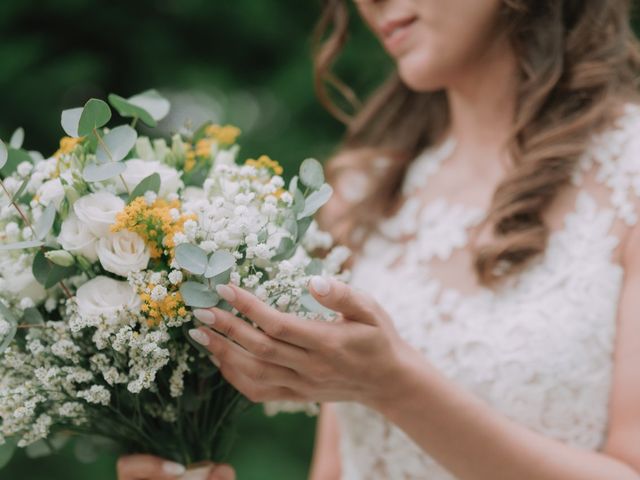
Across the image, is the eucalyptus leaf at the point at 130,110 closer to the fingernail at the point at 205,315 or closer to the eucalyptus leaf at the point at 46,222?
the eucalyptus leaf at the point at 46,222

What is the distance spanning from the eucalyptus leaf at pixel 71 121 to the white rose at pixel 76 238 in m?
0.13

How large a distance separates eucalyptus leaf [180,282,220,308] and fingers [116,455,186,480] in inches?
17.1

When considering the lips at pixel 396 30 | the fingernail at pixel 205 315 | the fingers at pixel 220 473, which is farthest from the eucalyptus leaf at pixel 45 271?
the lips at pixel 396 30

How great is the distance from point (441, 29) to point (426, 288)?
0.63 metres

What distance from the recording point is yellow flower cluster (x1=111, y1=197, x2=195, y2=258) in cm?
121

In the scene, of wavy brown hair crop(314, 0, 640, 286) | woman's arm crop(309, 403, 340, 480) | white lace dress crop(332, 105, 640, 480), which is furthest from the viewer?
woman's arm crop(309, 403, 340, 480)

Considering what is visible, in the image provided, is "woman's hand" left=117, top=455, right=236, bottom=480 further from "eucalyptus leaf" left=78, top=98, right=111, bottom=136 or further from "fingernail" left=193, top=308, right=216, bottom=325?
"eucalyptus leaf" left=78, top=98, right=111, bottom=136

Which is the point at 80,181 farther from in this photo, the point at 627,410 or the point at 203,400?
the point at 627,410

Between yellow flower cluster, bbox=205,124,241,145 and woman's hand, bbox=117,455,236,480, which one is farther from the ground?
yellow flower cluster, bbox=205,124,241,145

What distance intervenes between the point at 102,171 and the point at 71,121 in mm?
107

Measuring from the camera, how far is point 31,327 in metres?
1.32

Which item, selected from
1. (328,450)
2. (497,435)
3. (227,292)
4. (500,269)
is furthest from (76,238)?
(328,450)

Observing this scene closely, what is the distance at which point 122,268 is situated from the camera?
1215 mm

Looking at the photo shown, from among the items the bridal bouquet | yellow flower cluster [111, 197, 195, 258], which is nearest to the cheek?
the bridal bouquet
